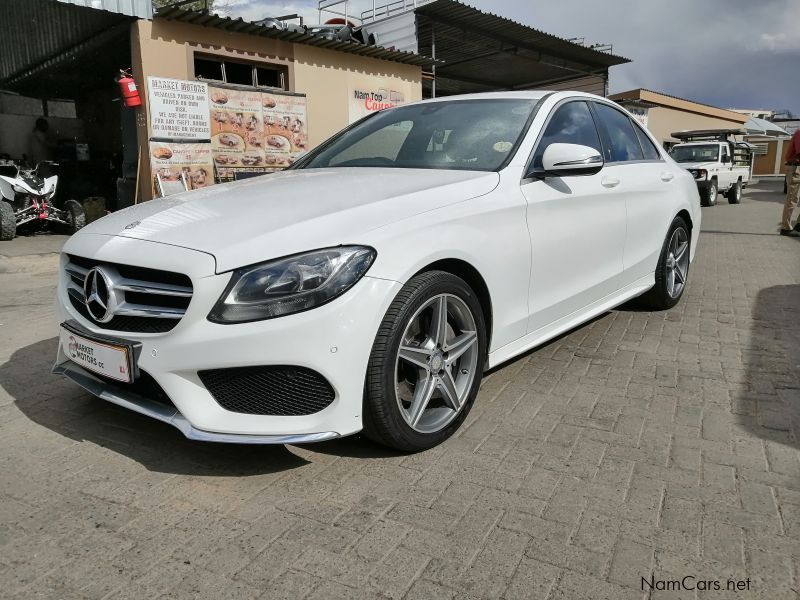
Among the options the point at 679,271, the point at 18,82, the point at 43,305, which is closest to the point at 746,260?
the point at 679,271

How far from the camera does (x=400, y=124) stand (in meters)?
3.93

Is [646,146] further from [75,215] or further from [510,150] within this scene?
[75,215]

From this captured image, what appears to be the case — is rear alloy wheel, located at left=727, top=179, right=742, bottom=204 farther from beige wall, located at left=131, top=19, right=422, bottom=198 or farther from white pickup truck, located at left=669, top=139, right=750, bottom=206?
beige wall, located at left=131, top=19, right=422, bottom=198

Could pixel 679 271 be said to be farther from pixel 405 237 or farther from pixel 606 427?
pixel 405 237

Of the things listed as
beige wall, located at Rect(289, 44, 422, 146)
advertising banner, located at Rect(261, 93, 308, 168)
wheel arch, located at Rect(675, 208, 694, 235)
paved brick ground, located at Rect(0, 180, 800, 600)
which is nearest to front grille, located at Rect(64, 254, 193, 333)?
paved brick ground, located at Rect(0, 180, 800, 600)

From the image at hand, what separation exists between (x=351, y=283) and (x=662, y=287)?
140 inches

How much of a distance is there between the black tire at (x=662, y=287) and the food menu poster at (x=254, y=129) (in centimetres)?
825

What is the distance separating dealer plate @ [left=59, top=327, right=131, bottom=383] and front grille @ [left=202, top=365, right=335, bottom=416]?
0.34m

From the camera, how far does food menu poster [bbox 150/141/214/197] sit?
10133 mm

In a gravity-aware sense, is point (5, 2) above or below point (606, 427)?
above

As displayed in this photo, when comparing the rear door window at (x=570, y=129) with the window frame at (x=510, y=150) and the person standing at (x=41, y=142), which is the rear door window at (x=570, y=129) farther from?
the person standing at (x=41, y=142)

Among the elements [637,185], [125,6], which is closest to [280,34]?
[125,6]

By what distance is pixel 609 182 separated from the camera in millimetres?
3941

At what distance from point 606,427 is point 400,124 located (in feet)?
7.19
